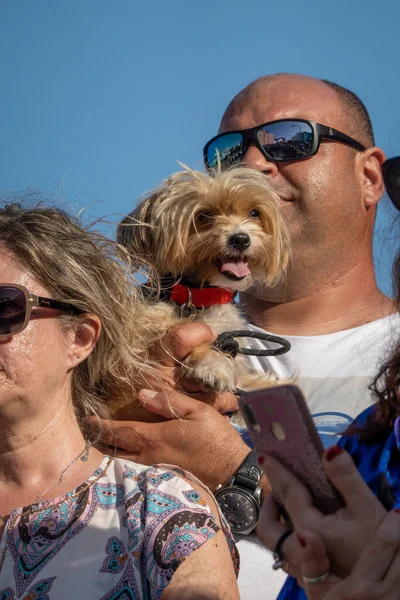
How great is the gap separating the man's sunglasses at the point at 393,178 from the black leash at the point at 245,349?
6.87ft

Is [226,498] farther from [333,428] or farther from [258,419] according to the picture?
[258,419]

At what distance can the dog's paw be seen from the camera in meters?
3.86

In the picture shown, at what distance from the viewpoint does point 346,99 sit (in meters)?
5.25

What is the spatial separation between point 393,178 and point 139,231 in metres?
2.76

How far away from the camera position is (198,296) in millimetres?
4309

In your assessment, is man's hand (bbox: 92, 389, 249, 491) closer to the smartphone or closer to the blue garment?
the blue garment

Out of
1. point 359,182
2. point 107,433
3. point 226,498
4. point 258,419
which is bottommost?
point 226,498

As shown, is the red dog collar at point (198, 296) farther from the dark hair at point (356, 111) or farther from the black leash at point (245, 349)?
the dark hair at point (356, 111)

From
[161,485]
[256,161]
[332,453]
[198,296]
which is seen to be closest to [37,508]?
[161,485]

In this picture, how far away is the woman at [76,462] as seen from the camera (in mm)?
2477

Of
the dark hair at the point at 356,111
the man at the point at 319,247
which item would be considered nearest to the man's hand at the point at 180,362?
the man at the point at 319,247

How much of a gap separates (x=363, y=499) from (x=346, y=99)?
420cm

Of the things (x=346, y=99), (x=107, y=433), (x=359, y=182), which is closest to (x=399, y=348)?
(x=107, y=433)

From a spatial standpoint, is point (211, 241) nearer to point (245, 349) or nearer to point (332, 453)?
point (245, 349)
